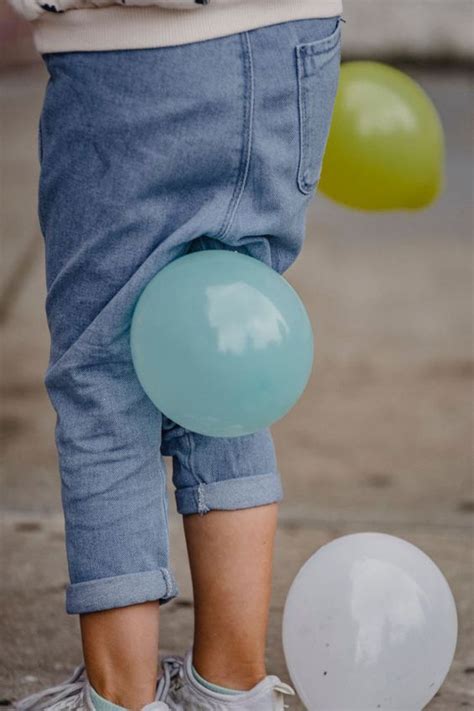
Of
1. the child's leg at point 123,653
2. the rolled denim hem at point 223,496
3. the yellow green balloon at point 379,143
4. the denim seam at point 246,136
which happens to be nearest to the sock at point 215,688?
the child's leg at point 123,653

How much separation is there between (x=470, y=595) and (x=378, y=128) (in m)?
1.01

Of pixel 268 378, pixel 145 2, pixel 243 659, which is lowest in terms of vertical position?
pixel 243 659

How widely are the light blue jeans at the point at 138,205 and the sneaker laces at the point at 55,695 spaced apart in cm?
19

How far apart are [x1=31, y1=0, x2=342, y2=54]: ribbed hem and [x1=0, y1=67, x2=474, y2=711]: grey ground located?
117cm

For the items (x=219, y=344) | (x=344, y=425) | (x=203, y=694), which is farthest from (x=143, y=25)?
(x=344, y=425)

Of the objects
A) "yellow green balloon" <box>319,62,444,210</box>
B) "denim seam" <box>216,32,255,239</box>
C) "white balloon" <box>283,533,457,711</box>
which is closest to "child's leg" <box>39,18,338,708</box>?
"denim seam" <box>216,32,255,239</box>

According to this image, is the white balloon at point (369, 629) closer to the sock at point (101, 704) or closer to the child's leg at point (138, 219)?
the child's leg at point (138, 219)

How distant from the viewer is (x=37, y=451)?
3730 mm

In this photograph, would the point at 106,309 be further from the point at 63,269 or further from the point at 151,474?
the point at 151,474

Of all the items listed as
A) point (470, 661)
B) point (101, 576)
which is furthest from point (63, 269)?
point (470, 661)

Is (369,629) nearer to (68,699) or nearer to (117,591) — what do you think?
(117,591)

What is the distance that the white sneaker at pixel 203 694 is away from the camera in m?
2.19

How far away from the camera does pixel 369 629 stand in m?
2.04

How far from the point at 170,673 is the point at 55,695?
0.19 metres
